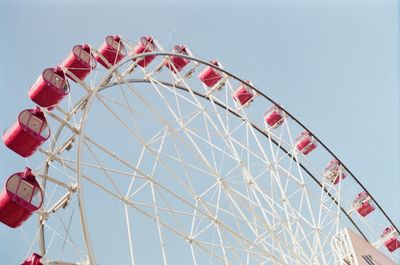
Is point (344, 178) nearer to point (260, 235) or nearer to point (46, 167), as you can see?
point (260, 235)

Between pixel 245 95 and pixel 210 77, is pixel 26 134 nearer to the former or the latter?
pixel 210 77

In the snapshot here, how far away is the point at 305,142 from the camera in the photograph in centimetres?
1778

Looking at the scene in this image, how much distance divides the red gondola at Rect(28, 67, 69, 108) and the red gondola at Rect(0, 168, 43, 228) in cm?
210

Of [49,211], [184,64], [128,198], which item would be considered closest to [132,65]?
[184,64]

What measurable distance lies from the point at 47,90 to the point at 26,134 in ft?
4.27

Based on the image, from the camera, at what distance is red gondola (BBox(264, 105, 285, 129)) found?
17.7 m

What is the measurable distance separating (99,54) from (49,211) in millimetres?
4695

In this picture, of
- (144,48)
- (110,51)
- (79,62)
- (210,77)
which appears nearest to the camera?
(79,62)

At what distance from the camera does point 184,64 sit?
1647cm

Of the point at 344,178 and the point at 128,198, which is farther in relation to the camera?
the point at 344,178

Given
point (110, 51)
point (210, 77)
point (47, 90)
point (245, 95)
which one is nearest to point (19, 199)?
point (47, 90)

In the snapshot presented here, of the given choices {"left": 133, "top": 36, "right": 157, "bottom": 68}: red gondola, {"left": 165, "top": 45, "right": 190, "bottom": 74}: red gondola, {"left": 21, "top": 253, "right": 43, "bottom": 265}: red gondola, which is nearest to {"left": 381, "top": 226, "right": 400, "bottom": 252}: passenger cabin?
{"left": 165, "top": 45, "right": 190, "bottom": 74}: red gondola

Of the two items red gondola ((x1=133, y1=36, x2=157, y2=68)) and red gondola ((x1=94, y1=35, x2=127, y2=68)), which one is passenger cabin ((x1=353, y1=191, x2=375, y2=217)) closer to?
red gondola ((x1=133, y1=36, x2=157, y2=68))

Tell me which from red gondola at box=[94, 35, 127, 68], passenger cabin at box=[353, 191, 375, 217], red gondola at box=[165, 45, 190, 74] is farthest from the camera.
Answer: passenger cabin at box=[353, 191, 375, 217]
